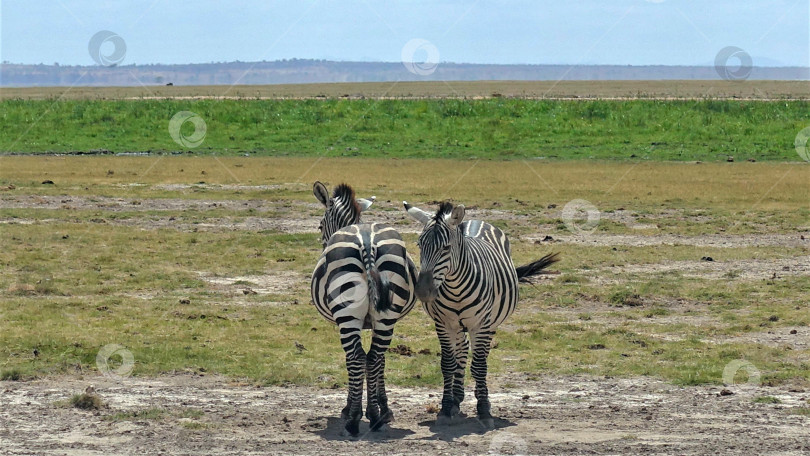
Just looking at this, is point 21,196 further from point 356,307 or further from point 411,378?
point 356,307

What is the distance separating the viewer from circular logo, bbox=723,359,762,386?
10344 mm

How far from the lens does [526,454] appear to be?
314 inches

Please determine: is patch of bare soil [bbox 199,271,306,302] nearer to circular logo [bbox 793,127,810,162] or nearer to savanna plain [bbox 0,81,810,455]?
savanna plain [bbox 0,81,810,455]

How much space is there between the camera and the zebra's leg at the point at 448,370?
8.89m

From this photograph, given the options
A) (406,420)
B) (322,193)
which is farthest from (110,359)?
(406,420)

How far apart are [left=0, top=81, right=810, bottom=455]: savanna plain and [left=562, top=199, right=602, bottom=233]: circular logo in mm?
114

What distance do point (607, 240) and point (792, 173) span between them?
14.4m

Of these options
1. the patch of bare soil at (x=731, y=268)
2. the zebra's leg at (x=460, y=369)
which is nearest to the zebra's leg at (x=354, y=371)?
the zebra's leg at (x=460, y=369)

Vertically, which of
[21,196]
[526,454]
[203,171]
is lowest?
[526,454]

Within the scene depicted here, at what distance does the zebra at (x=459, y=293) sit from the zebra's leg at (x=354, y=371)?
2.11 feet

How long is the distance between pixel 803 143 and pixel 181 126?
26.2 metres

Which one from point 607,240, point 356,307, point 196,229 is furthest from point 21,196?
point 356,307

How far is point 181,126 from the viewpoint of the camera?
46875 mm

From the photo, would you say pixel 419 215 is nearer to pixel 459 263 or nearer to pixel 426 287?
pixel 459 263
